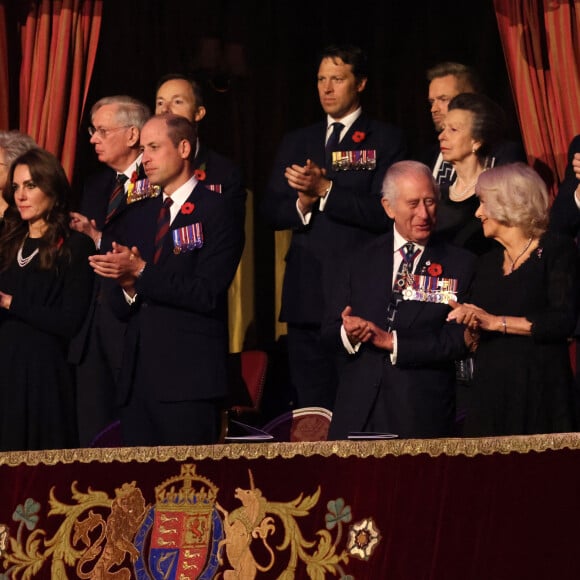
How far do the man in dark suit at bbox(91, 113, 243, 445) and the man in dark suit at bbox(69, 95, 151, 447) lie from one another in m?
Answer: 0.50

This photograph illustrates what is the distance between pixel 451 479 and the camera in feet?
15.4

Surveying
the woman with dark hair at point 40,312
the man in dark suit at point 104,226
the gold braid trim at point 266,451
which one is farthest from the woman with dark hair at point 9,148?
the gold braid trim at point 266,451

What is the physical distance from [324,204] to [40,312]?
1.22 metres

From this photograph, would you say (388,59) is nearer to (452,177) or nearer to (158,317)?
(452,177)

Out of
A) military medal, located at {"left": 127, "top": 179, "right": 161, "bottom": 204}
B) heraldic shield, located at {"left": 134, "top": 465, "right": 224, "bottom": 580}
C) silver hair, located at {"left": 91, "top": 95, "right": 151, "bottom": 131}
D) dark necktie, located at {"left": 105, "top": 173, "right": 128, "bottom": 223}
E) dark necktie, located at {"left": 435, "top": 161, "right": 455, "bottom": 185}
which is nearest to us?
heraldic shield, located at {"left": 134, "top": 465, "right": 224, "bottom": 580}

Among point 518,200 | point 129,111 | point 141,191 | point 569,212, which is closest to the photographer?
point 518,200

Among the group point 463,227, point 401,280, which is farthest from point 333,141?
point 401,280

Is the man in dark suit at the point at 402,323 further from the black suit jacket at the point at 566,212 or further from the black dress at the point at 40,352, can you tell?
the black dress at the point at 40,352

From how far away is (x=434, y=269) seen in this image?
5.07 meters

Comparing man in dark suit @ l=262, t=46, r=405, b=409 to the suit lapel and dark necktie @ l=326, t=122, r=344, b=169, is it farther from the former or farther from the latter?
the suit lapel

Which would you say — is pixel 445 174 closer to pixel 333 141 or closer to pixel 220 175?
pixel 333 141

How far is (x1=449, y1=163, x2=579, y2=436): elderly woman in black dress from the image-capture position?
193 inches

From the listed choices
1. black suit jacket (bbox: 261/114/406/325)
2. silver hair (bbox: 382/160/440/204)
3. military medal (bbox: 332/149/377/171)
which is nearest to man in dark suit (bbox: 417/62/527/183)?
black suit jacket (bbox: 261/114/406/325)

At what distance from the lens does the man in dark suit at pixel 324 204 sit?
19.2 feet
